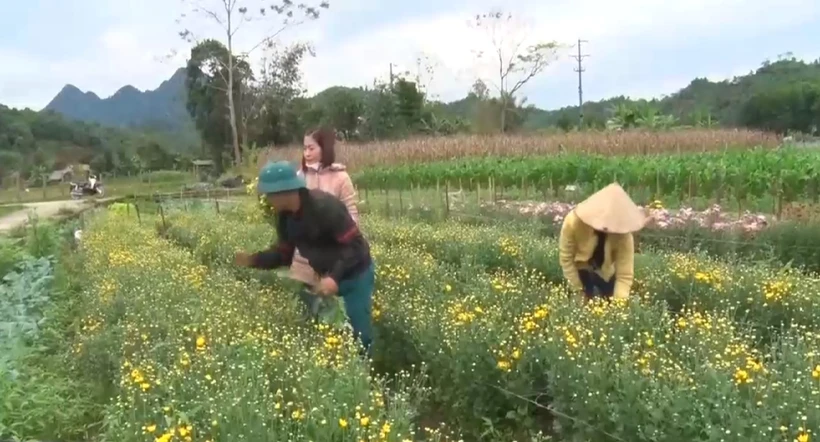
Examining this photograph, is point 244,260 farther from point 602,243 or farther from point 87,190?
point 87,190

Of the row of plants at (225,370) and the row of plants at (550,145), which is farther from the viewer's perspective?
the row of plants at (550,145)

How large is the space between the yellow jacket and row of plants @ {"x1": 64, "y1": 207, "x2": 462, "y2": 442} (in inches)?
48.7

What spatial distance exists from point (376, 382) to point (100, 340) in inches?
86.2

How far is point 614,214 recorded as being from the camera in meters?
5.09

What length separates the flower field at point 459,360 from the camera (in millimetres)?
3561

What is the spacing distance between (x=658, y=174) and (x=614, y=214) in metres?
10.7

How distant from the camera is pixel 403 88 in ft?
145

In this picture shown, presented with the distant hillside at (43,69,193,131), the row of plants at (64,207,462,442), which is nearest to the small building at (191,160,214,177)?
the distant hillside at (43,69,193,131)

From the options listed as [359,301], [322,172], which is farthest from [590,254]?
[322,172]

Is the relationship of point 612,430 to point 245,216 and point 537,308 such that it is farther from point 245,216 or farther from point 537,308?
point 245,216

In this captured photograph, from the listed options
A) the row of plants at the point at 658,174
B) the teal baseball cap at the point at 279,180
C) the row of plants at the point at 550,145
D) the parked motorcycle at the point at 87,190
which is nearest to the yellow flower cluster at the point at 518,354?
the teal baseball cap at the point at 279,180

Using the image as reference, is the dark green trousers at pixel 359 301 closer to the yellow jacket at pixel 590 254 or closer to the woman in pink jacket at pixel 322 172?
the woman in pink jacket at pixel 322 172

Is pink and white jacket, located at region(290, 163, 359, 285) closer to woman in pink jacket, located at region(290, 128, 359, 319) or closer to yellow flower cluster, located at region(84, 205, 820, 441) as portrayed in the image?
woman in pink jacket, located at region(290, 128, 359, 319)

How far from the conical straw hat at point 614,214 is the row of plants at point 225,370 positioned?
1446 mm
